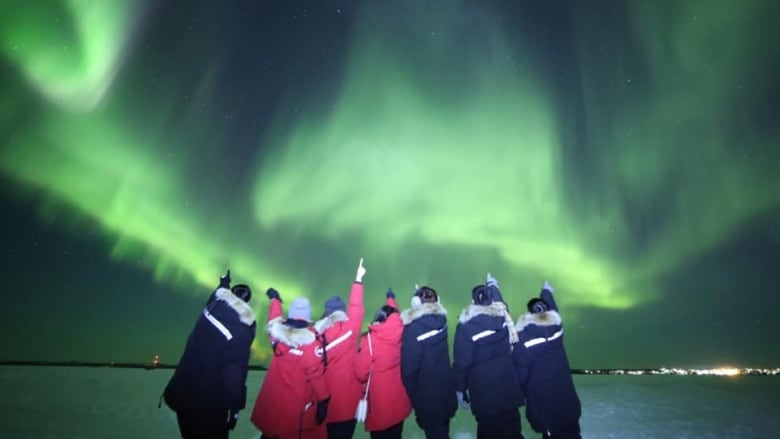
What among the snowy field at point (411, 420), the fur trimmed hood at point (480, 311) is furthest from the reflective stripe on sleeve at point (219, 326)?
the snowy field at point (411, 420)

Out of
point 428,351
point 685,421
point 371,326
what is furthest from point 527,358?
point 685,421

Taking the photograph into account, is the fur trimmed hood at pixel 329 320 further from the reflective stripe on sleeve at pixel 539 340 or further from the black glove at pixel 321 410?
the reflective stripe on sleeve at pixel 539 340

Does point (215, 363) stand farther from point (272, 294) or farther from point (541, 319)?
point (541, 319)

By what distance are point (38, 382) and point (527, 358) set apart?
19.0m

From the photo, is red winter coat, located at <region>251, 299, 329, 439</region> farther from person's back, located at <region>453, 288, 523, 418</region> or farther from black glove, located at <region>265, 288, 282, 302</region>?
person's back, located at <region>453, 288, 523, 418</region>

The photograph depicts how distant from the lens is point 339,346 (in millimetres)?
6223

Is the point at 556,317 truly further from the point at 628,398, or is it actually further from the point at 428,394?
the point at 628,398

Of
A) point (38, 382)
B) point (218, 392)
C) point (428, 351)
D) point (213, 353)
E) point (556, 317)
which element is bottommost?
point (38, 382)

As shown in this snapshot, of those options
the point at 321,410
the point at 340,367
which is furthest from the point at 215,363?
the point at 340,367

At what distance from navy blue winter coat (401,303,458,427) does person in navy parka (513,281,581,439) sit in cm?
126

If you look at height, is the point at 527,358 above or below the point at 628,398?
above

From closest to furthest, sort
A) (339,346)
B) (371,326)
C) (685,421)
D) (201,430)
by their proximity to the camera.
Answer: (201,430), (339,346), (371,326), (685,421)

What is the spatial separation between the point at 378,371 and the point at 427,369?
85 cm

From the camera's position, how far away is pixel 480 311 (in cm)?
636
